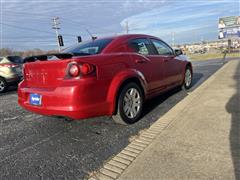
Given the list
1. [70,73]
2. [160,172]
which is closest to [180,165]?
[160,172]

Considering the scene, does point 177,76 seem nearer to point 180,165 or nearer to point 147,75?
point 147,75

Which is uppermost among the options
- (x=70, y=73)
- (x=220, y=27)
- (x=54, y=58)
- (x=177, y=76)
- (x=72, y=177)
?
(x=220, y=27)

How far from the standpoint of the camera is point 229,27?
55312mm

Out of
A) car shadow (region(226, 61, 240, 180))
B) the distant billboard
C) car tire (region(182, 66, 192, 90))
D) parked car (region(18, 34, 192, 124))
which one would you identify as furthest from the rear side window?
the distant billboard

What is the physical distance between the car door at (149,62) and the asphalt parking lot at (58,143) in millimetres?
566

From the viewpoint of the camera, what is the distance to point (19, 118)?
497 centimetres

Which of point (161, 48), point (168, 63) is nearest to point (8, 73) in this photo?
point (161, 48)

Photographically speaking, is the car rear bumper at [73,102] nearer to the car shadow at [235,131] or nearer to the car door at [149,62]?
the car door at [149,62]

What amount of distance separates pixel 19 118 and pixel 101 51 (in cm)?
240

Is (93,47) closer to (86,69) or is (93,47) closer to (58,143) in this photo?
(86,69)

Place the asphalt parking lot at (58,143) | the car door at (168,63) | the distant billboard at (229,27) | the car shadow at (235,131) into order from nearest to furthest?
the car shadow at (235,131), the asphalt parking lot at (58,143), the car door at (168,63), the distant billboard at (229,27)

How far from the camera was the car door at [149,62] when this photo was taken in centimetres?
448

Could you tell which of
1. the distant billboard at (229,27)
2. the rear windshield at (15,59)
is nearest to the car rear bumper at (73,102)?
the rear windshield at (15,59)

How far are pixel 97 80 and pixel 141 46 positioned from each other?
5.43ft
